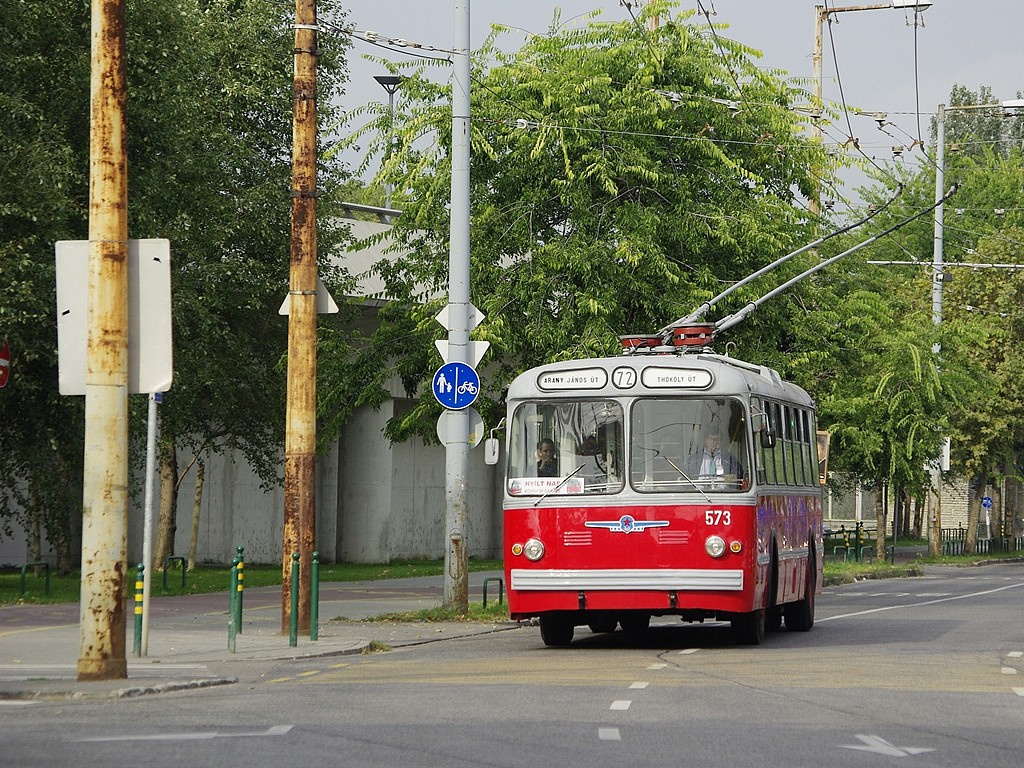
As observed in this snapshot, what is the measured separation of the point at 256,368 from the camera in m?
36.8

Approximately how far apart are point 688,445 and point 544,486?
5.21 feet

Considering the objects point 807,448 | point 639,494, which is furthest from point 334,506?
point 639,494

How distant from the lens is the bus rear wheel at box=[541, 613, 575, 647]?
66.4 feet

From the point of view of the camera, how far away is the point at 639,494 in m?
19.5

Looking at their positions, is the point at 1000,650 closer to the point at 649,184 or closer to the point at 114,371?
the point at 114,371

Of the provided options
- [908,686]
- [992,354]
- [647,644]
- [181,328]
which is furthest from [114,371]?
[992,354]

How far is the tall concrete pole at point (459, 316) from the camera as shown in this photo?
80.4 feet

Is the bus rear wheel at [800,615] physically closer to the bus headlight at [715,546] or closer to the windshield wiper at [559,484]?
the bus headlight at [715,546]

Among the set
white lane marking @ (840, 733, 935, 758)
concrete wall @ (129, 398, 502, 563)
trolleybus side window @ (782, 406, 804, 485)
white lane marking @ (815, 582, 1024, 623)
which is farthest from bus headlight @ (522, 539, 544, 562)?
concrete wall @ (129, 398, 502, 563)

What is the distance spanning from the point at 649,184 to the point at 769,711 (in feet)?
61.0

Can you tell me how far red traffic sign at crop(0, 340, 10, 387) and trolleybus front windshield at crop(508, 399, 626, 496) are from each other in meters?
7.10

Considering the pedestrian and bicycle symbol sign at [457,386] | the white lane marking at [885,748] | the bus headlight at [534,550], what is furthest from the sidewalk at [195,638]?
the white lane marking at [885,748]

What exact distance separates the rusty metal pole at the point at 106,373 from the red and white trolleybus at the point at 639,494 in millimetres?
6103

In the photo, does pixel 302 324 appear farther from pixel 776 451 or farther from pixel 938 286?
pixel 938 286
